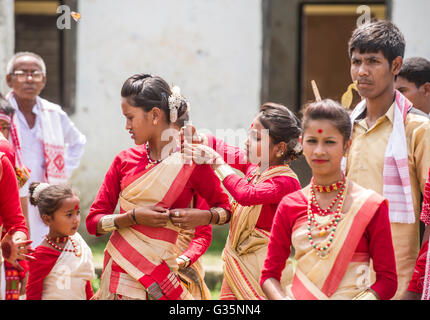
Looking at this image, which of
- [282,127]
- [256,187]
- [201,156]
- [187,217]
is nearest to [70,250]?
[187,217]

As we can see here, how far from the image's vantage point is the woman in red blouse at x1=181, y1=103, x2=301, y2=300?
3809 mm

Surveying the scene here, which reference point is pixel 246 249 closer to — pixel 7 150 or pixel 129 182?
pixel 129 182

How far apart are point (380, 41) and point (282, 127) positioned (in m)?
0.70

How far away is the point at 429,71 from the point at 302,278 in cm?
241

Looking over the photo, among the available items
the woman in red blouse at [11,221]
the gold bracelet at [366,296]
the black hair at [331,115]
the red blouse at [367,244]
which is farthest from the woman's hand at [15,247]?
the gold bracelet at [366,296]

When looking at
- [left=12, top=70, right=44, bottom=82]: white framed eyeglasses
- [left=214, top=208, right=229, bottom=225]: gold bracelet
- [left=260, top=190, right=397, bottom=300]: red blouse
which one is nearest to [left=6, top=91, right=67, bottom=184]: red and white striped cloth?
[left=12, top=70, right=44, bottom=82]: white framed eyeglasses

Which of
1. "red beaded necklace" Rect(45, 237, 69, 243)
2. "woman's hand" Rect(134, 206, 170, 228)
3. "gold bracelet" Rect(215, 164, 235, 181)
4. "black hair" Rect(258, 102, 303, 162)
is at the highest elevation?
"black hair" Rect(258, 102, 303, 162)

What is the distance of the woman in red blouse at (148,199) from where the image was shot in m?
3.71

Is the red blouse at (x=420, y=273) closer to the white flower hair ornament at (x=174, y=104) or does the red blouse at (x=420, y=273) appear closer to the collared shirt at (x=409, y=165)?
the collared shirt at (x=409, y=165)

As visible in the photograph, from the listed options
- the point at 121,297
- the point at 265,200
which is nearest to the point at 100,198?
the point at 121,297

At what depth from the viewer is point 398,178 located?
396 centimetres

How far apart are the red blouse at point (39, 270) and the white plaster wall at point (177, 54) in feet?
12.7

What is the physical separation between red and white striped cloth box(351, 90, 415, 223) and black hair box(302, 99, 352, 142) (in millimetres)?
697

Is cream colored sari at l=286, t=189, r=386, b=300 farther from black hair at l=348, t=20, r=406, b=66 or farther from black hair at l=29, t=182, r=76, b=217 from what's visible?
black hair at l=29, t=182, r=76, b=217
